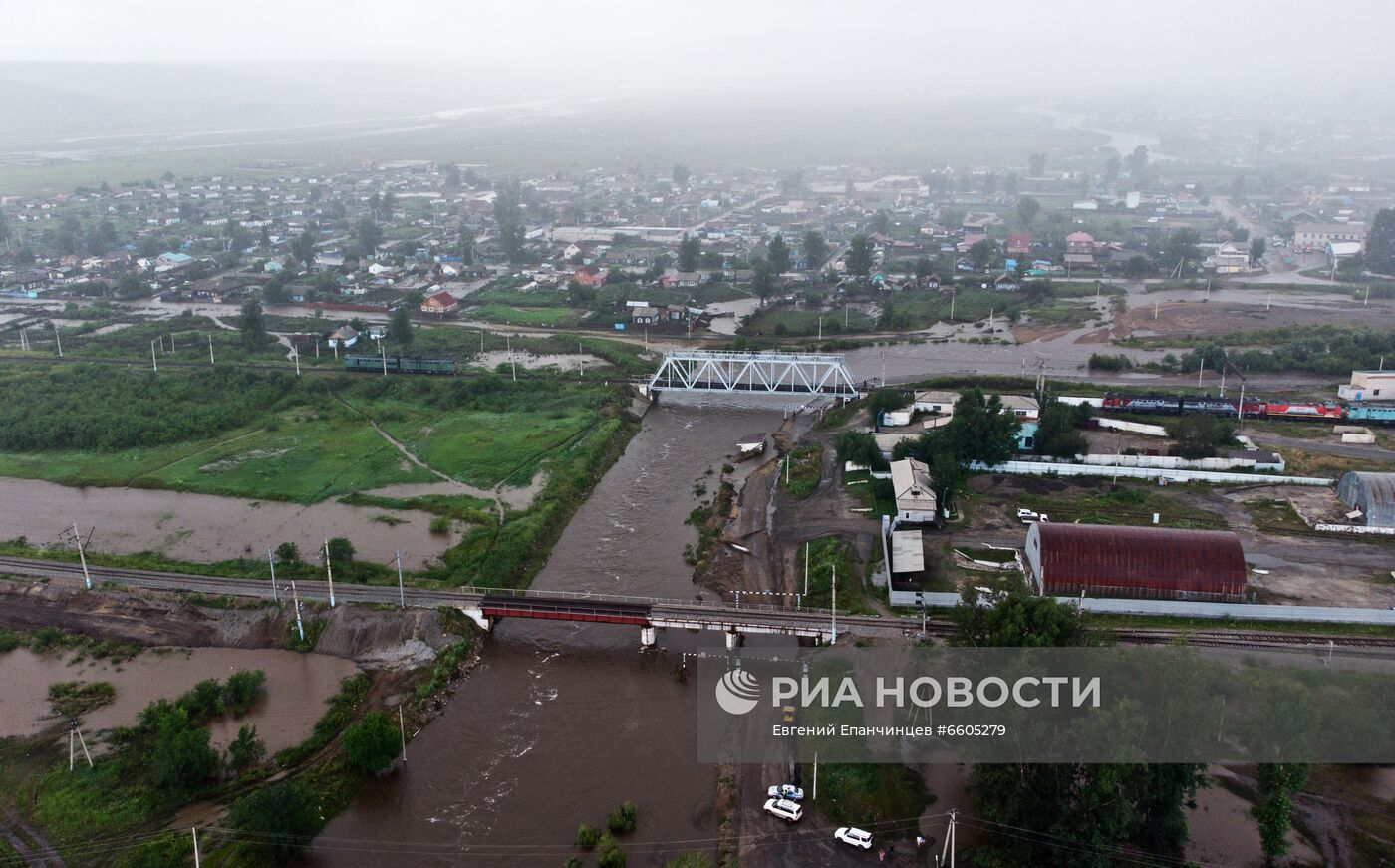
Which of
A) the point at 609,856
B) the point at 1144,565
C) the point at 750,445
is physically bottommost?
the point at 609,856

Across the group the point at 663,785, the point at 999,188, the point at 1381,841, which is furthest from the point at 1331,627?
the point at 999,188

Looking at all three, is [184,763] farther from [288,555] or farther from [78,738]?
[288,555]

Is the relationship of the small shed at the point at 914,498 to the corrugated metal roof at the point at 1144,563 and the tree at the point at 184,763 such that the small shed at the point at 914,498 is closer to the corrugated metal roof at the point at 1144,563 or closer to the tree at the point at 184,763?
the corrugated metal roof at the point at 1144,563

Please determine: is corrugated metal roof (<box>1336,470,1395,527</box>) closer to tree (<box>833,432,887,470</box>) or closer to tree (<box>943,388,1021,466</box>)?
tree (<box>943,388,1021,466</box>)

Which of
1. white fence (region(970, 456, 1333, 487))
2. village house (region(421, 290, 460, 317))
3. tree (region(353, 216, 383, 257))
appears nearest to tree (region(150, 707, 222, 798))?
white fence (region(970, 456, 1333, 487))

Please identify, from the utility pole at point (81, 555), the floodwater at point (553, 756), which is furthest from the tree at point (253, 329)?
the floodwater at point (553, 756)

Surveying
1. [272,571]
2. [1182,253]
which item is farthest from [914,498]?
[1182,253]

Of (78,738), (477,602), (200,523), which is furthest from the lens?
(200,523)
